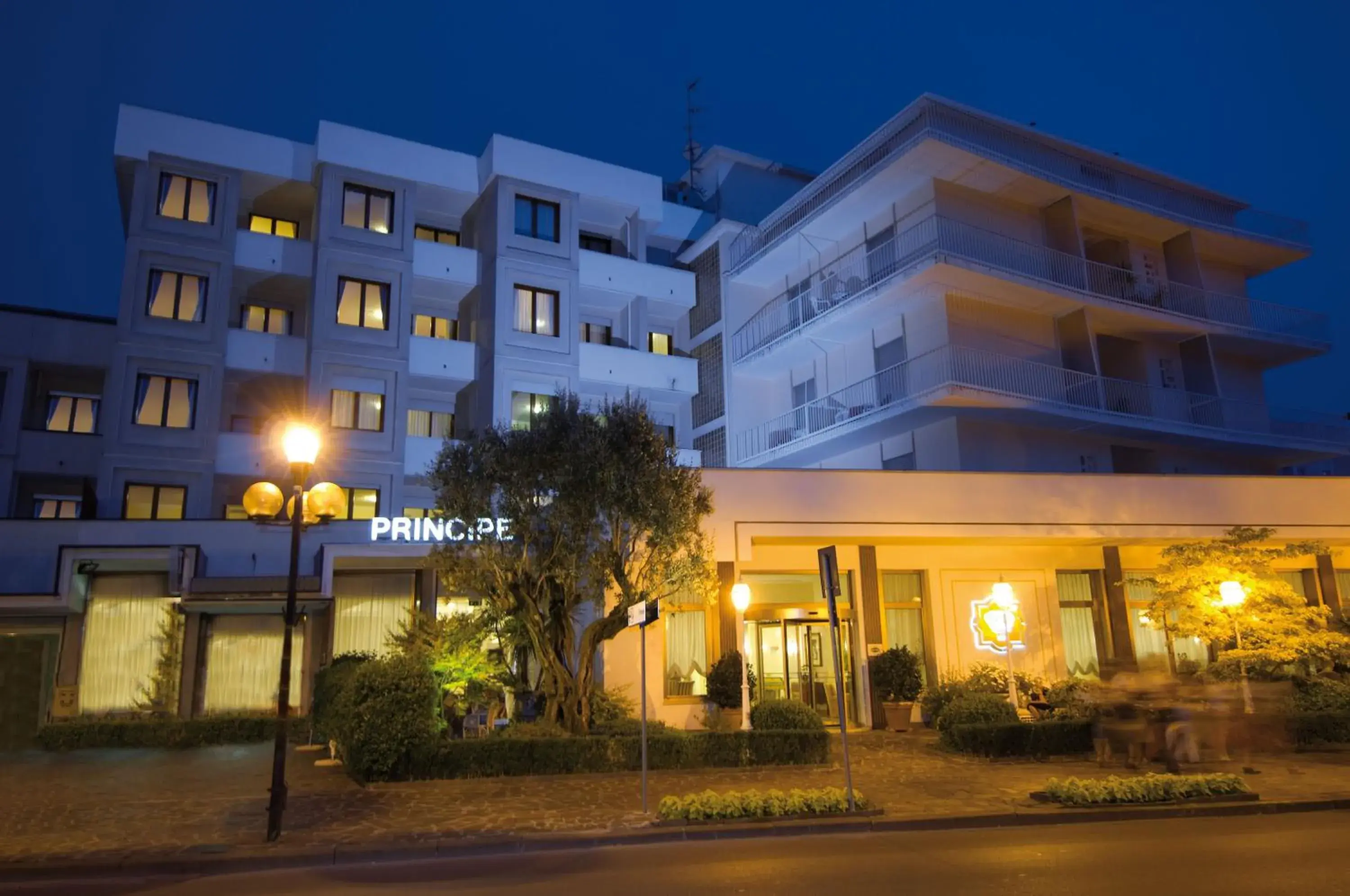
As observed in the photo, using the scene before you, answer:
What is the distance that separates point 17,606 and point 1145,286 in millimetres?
33047

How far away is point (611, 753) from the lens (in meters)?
15.2

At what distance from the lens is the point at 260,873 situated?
31.7ft

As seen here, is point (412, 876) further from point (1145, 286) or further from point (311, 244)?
point (1145, 286)

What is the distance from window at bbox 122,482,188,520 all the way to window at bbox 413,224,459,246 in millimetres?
12111

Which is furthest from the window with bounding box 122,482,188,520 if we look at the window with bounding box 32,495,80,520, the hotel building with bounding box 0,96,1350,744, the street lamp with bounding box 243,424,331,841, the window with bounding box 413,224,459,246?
the street lamp with bounding box 243,424,331,841

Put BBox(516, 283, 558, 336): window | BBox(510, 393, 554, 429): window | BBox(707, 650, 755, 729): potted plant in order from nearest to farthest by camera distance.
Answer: BBox(707, 650, 755, 729): potted plant
BBox(510, 393, 554, 429): window
BBox(516, 283, 558, 336): window

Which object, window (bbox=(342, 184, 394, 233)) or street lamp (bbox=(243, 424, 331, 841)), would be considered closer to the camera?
street lamp (bbox=(243, 424, 331, 841))

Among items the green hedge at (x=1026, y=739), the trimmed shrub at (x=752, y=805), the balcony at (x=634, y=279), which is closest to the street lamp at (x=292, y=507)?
the trimmed shrub at (x=752, y=805)

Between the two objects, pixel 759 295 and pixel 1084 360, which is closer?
pixel 1084 360

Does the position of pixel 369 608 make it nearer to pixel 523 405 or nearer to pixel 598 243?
pixel 523 405

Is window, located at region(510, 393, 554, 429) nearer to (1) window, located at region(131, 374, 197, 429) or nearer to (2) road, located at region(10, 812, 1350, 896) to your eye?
(1) window, located at region(131, 374, 197, 429)

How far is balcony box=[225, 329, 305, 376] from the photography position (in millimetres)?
29328

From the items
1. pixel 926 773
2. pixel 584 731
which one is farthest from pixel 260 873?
pixel 926 773

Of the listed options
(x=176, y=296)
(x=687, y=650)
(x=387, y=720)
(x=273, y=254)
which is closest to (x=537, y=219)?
(x=273, y=254)
